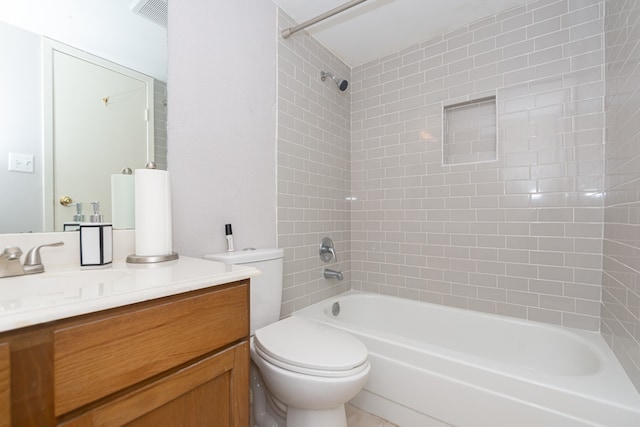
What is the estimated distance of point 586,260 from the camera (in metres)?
1.63

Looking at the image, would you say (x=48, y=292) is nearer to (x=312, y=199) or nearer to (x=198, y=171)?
(x=198, y=171)

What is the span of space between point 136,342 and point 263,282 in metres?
0.84

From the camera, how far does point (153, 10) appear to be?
1222 mm

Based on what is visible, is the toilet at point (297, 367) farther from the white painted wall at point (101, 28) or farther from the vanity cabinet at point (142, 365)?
the white painted wall at point (101, 28)

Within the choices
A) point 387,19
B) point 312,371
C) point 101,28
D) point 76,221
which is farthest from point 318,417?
point 387,19

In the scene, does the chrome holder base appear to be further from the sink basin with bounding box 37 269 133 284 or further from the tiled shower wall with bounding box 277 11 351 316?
the tiled shower wall with bounding box 277 11 351 316

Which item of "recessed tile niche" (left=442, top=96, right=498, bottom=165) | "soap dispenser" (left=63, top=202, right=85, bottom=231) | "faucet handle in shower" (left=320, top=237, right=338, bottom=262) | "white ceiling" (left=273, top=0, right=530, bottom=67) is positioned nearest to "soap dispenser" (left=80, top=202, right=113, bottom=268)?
"soap dispenser" (left=63, top=202, right=85, bottom=231)

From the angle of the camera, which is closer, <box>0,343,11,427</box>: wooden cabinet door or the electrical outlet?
<box>0,343,11,427</box>: wooden cabinet door

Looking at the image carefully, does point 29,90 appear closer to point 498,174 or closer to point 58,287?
point 58,287

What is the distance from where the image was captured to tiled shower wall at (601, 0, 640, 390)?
3.66ft

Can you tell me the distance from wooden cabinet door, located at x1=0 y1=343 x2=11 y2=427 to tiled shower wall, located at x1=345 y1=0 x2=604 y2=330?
2.12 metres

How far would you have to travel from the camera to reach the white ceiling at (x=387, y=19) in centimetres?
181

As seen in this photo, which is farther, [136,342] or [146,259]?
[146,259]

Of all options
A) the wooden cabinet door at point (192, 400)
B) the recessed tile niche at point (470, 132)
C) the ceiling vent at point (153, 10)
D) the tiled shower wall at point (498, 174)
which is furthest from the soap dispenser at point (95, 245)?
the recessed tile niche at point (470, 132)
